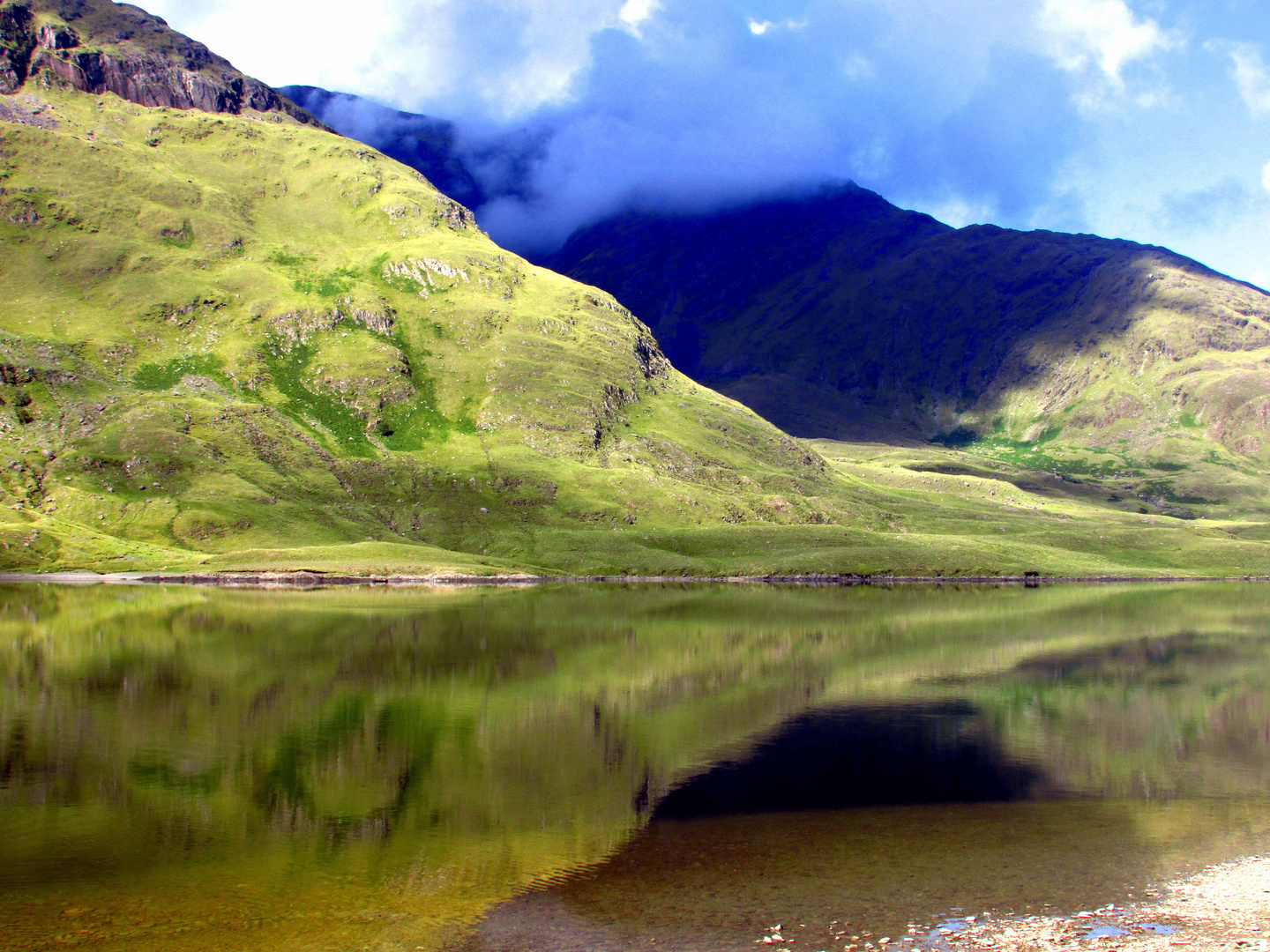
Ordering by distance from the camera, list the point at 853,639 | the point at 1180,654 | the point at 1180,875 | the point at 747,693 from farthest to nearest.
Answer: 1. the point at 853,639
2. the point at 1180,654
3. the point at 747,693
4. the point at 1180,875

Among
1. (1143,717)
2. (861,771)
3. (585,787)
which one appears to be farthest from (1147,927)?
(1143,717)

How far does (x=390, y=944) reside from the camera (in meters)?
22.7

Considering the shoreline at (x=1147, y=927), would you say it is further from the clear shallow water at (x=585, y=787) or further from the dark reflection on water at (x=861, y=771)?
the dark reflection on water at (x=861, y=771)

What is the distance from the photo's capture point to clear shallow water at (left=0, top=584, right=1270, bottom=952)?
990 inches

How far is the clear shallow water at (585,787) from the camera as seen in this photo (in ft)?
82.5

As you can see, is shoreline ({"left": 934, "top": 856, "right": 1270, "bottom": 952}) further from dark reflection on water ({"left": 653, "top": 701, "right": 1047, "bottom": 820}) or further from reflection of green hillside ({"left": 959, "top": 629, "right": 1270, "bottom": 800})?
reflection of green hillside ({"left": 959, "top": 629, "right": 1270, "bottom": 800})

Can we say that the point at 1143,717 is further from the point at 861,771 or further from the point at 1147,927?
the point at 1147,927

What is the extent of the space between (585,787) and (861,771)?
12.6 metres

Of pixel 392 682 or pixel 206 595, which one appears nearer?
pixel 392 682

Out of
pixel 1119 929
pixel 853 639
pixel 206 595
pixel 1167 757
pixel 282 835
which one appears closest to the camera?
pixel 1119 929

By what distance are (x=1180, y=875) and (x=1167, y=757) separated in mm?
19581

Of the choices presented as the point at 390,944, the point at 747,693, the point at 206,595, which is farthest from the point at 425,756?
the point at 206,595

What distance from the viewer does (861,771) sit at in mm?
42125

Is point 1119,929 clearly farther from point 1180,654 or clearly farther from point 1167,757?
point 1180,654
